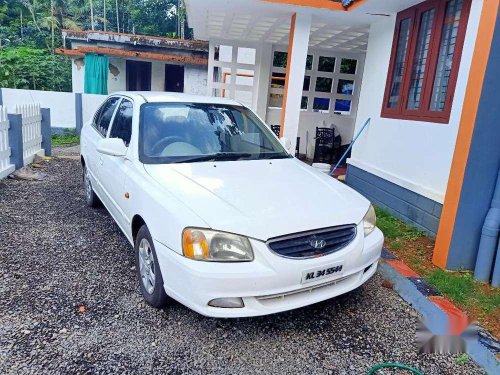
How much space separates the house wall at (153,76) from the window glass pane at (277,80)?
5.40m

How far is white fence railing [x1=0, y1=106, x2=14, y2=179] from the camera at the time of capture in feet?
21.1

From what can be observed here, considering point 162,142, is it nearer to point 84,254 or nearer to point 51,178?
point 84,254

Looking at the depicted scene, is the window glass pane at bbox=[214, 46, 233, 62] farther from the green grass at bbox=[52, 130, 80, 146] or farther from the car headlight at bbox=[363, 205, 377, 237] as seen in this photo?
the car headlight at bbox=[363, 205, 377, 237]

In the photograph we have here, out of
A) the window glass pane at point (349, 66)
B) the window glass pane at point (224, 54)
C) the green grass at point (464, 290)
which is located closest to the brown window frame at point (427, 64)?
the green grass at point (464, 290)

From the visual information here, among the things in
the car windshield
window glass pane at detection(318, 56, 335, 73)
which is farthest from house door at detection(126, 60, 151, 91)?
the car windshield

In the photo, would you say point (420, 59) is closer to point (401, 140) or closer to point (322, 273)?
point (401, 140)

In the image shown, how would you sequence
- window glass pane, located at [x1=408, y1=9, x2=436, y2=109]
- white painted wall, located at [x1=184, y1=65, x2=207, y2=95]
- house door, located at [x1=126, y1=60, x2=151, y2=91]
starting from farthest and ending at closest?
house door, located at [x1=126, y1=60, x2=151, y2=91], white painted wall, located at [x1=184, y1=65, x2=207, y2=95], window glass pane, located at [x1=408, y1=9, x2=436, y2=109]

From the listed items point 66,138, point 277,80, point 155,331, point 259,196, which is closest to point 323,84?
point 277,80

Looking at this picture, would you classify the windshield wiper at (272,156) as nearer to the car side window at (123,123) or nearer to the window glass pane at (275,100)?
the car side window at (123,123)

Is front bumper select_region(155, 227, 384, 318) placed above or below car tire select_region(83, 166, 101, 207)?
above

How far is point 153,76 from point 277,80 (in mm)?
8934

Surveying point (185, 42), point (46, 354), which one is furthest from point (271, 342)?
point (185, 42)

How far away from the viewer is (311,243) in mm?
2566

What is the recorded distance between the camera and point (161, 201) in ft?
9.11
